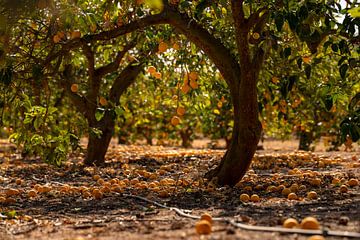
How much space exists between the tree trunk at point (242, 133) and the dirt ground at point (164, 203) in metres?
0.18

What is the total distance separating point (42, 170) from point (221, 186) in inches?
161

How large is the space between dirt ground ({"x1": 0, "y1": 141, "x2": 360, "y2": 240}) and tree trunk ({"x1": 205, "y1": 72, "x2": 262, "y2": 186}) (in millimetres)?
179

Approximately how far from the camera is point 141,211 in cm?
495

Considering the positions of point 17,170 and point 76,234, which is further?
point 17,170

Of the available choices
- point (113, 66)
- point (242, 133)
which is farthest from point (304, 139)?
point (242, 133)

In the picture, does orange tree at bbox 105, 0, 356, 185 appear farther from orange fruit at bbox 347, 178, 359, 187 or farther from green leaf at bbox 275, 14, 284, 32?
orange fruit at bbox 347, 178, 359, 187

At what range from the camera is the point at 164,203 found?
533 centimetres

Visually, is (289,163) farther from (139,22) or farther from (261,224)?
(261,224)

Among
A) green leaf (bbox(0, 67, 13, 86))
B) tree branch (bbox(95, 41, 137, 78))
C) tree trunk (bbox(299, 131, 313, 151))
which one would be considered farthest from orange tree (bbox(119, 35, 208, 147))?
tree trunk (bbox(299, 131, 313, 151))

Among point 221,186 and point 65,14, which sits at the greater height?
point 65,14

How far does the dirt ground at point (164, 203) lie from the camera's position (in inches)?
152

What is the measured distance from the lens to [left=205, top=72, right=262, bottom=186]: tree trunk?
6000 mm

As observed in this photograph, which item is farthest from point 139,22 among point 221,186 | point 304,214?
point 304,214

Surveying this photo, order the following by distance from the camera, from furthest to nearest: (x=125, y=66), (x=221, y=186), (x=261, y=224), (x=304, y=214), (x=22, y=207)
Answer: (x=125, y=66) → (x=221, y=186) → (x=22, y=207) → (x=304, y=214) → (x=261, y=224)
